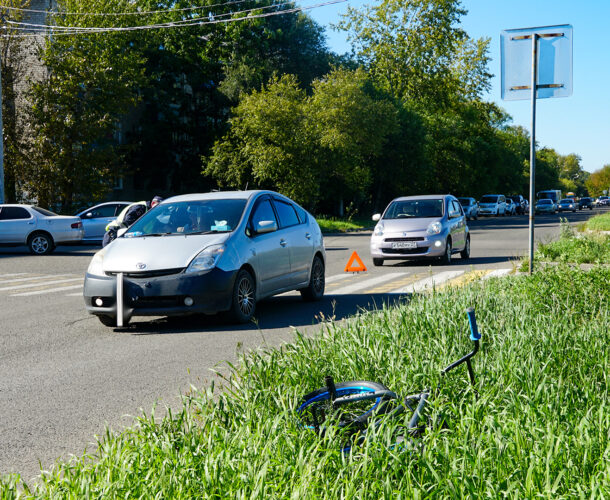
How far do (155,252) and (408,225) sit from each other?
32.9ft

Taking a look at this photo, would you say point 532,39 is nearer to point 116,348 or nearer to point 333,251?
point 116,348

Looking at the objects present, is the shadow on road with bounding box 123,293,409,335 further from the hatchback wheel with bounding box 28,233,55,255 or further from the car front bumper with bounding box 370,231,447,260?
the hatchback wheel with bounding box 28,233,55,255

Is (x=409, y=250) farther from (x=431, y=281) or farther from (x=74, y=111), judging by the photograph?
(x=74, y=111)

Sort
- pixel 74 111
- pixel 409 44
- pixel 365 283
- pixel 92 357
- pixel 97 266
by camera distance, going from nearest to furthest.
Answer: pixel 92 357 → pixel 97 266 → pixel 365 283 → pixel 74 111 → pixel 409 44

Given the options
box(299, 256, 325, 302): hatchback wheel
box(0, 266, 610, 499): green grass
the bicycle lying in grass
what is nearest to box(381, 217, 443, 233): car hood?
box(299, 256, 325, 302): hatchback wheel

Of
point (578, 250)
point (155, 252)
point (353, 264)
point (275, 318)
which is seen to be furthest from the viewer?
point (353, 264)

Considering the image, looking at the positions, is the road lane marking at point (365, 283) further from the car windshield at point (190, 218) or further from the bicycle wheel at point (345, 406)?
the bicycle wheel at point (345, 406)

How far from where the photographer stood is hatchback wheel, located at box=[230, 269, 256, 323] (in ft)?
31.2

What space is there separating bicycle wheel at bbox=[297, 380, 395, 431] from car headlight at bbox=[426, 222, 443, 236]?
555 inches

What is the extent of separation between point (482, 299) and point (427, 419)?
11.5 feet

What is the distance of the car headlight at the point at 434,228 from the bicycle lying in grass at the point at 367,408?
46.2 ft

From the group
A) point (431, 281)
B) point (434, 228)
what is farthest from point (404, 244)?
point (431, 281)

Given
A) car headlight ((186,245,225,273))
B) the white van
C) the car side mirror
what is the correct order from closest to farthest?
1. car headlight ((186,245,225,273))
2. the car side mirror
3. the white van

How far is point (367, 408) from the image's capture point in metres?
4.39
